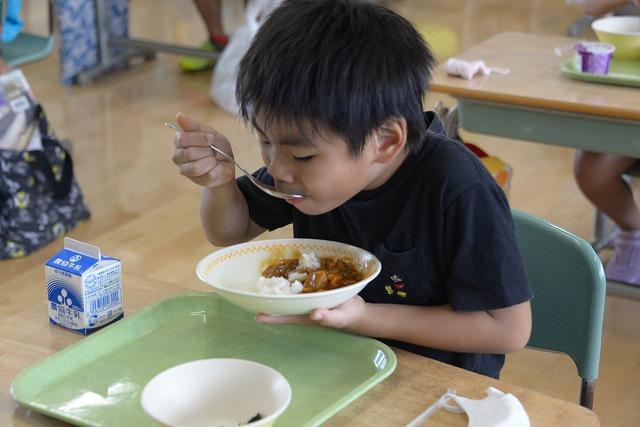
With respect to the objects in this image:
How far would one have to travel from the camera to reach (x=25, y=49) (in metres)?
3.32

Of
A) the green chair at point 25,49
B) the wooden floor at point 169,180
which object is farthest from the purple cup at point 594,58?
the green chair at point 25,49

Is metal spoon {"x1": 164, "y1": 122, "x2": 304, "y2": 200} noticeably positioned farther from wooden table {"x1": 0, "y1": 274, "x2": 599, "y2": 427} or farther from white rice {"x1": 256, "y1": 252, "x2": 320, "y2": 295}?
wooden table {"x1": 0, "y1": 274, "x2": 599, "y2": 427}

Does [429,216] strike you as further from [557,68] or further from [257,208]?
[557,68]

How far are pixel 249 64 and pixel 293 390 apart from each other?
1.24 feet

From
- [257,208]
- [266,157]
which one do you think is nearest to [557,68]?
[257,208]

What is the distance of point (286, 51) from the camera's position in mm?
1143

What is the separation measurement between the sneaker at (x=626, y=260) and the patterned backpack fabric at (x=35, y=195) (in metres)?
1.58

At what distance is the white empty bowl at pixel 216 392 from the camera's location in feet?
3.18

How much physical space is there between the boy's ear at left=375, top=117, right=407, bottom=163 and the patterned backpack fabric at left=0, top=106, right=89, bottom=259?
1.95 metres

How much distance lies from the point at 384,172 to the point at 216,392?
1.28ft

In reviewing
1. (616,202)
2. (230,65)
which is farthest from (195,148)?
(230,65)

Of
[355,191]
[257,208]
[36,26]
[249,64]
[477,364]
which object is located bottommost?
[36,26]

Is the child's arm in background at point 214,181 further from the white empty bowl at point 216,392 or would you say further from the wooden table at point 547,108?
the wooden table at point 547,108

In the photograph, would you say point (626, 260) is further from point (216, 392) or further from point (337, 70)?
point (216, 392)
